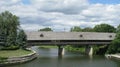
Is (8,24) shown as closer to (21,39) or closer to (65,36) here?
(21,39)

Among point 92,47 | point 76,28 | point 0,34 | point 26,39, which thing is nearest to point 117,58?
point 92,47

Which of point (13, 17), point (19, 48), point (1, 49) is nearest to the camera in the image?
point (1, 49)

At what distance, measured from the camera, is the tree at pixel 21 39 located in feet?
→ 266

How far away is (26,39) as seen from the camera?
84375mm

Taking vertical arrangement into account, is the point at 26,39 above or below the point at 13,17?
below

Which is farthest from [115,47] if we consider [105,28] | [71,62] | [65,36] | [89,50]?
[105,28]

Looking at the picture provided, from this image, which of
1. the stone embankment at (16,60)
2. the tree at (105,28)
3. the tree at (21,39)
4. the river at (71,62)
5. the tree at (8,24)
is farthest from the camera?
the tree at (105,28)

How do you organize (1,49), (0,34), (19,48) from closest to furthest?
1. (1,49)
2. (19,48)
3. (0,34)

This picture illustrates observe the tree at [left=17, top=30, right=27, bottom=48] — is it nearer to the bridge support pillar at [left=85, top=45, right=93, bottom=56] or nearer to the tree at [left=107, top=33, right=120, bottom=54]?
Result: the bridge support pillar at [left=85, top=45, right=93, bottom=56]

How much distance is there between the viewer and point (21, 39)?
81.2 meters

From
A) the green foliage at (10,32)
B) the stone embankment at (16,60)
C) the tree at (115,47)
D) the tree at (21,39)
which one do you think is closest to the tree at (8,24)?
the green foliage at (10,32)

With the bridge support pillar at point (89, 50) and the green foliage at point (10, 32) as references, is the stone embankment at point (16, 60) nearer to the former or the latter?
the green foliage at point (10, 32)

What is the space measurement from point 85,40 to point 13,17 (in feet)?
69.9

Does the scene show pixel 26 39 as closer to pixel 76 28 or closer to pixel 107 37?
pixel 107 37
